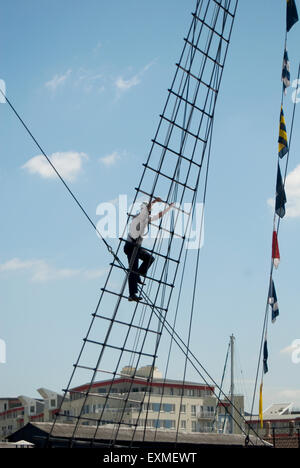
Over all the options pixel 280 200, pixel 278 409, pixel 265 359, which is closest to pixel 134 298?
pixel 280 200

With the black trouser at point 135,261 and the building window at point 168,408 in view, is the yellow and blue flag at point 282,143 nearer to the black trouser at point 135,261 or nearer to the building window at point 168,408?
the black trouser at point 135,261

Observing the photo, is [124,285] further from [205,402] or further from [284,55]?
[205,402]

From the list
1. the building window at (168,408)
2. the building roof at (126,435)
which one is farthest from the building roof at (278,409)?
the building roof at (126,435)

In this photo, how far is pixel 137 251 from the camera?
40.9 feet

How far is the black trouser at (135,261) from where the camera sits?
12422 millimetres

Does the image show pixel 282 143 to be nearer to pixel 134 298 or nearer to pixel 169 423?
pixel 134 298

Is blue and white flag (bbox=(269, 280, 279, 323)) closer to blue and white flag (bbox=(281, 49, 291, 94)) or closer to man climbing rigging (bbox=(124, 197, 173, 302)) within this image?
blue and white flag (bbox=(281, 49, 291, 94))

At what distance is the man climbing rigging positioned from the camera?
1246 centimetres

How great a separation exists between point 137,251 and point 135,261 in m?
0.28

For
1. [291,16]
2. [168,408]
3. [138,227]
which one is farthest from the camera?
[168,408]

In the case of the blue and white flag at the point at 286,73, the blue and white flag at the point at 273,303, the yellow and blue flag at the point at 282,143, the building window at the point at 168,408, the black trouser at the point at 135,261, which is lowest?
the black trouser at the point at 135,261

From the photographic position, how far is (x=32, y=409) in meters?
90.2

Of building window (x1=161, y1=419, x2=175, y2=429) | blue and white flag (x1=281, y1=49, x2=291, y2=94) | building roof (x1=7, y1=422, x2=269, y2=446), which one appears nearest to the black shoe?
building roof (x1=7, y1=422, x2=269, y2=446)
